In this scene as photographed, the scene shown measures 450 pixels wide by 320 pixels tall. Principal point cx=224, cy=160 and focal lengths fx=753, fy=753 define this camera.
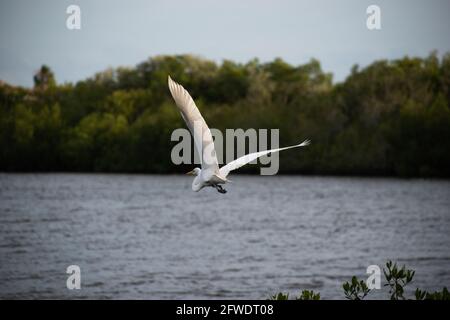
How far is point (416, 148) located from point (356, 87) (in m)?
11.2

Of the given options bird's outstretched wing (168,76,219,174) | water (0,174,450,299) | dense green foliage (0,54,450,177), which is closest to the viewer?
bird's outstretched wing (168,76,219,174)

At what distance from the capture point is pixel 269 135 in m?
79.6

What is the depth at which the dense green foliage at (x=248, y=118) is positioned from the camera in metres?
74.6

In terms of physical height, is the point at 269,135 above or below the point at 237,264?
above

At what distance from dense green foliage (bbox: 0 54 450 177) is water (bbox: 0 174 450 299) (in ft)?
15.0

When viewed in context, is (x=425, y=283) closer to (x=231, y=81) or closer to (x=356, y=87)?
Answer: (x=356, y=87)

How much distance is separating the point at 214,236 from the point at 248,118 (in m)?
37.2

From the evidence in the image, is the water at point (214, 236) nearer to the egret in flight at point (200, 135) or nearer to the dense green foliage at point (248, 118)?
the dense green foliage at point (248, 118)

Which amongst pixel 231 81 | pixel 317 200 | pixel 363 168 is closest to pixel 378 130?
pixel 363 168

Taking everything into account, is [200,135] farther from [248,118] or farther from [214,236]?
[248,118]

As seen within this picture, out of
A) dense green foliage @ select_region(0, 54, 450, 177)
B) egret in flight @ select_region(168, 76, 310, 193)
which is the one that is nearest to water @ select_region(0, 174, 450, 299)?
dense green foliage @ select_region(0, 54, 450, 177)

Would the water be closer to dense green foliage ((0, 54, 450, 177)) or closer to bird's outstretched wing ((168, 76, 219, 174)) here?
dense green foliage ((0, 54, 450, 177))

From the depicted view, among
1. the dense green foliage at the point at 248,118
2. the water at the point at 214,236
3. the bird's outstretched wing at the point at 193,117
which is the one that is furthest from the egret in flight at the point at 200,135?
the dense green foliage at the point at 248,118

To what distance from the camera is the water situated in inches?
1252
